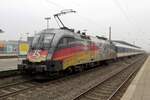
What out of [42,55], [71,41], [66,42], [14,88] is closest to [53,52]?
[42,55]

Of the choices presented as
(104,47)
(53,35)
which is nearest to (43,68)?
(53,35)

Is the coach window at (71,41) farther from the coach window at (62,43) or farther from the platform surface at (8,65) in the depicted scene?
the platform surface at (8,65)

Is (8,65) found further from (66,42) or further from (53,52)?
(53,52)

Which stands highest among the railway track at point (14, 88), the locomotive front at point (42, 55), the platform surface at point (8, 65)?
the locomotive front at point (42, 55)

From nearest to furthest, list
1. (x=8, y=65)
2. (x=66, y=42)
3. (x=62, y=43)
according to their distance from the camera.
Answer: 1. (x=62, y=43)
2. (x=66, y=42)
3. (x=8, y=65)

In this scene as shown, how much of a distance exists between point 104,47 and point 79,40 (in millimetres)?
9789

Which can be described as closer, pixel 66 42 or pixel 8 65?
pixel 66 42

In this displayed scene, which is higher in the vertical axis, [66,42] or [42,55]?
[66,42]

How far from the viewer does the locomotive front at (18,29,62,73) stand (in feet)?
47.3

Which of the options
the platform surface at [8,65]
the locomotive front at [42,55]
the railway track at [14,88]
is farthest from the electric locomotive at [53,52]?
the platform surface at [8,65]

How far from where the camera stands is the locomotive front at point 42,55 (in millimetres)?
14422

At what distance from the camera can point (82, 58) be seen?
19.4 m

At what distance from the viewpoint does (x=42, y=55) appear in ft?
48.9

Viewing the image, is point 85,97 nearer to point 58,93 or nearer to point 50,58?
point 58,93
